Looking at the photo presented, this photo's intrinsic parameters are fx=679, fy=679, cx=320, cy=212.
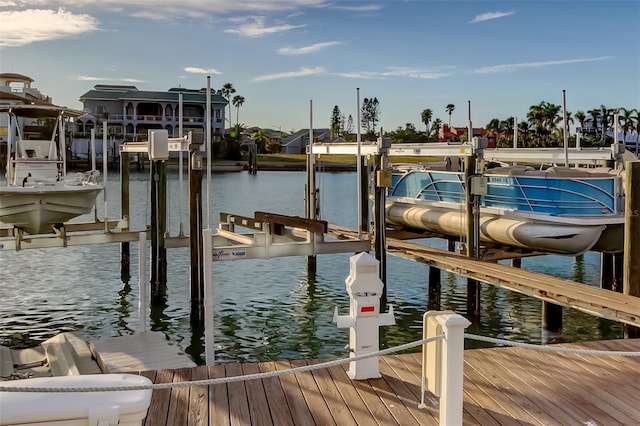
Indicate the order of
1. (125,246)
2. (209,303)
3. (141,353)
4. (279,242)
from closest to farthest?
1. (209,303)
2. (141,353)
3. (279,242)
4. (125,246)

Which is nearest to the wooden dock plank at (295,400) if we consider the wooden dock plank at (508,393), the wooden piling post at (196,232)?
the wooden dock plank at (508,393)

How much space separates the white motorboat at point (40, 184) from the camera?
53.6ft

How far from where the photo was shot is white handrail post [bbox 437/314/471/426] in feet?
16.9

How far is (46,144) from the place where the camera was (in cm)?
1772

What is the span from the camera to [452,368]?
516cm

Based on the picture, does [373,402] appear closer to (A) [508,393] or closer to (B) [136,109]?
(A) [508,393]

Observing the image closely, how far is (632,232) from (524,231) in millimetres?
3979

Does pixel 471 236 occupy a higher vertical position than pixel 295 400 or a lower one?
higher

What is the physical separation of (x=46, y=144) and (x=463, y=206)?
11.0 m

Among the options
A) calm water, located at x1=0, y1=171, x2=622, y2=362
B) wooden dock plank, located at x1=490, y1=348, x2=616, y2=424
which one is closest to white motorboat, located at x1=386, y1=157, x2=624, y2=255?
calm water, located at x1=0, y1=171, x2=622, y2=362

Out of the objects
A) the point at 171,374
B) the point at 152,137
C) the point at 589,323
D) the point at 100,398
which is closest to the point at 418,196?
the point at 589,323

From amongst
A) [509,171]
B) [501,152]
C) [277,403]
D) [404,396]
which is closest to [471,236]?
[509,171]

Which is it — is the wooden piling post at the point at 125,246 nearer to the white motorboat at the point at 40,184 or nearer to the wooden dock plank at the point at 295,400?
the white motorboat at the point at 40,184

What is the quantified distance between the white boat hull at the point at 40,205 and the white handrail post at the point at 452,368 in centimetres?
1361
